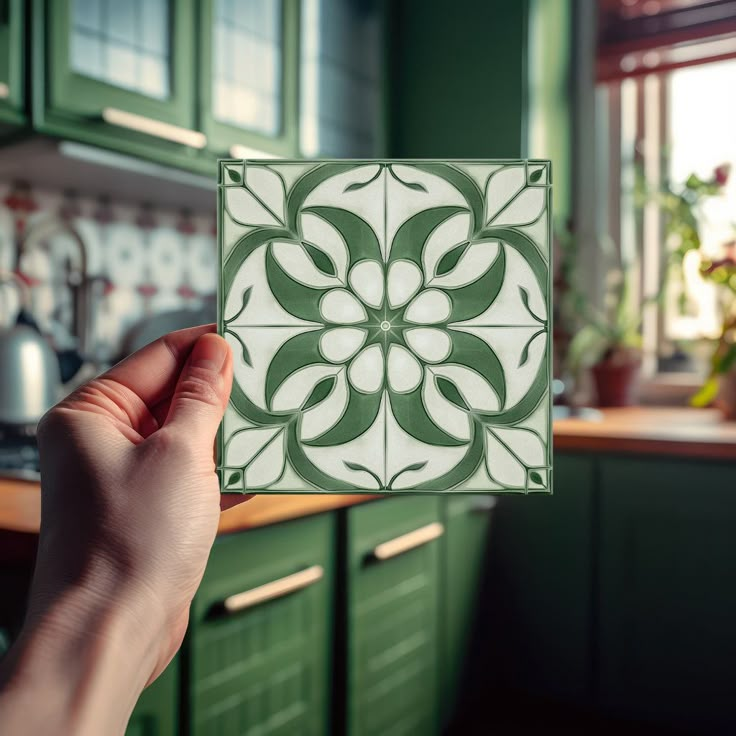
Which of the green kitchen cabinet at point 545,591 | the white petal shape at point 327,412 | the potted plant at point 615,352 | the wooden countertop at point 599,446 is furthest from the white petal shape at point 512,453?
the potted plant at point 615,352

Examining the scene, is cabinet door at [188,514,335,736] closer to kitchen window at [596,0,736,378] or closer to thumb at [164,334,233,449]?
thumb at [164,334,233,449]

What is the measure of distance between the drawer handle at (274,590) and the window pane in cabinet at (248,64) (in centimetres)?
103

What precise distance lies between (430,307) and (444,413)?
0.27 ft

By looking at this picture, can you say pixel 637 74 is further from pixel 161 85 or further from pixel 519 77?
pixel 161 85

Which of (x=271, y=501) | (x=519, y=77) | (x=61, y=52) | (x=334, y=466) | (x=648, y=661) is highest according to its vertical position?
(x=519, y=77)

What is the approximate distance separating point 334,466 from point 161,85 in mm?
1286

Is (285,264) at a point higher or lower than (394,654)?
higher

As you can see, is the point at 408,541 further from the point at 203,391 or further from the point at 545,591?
the point at 203,391

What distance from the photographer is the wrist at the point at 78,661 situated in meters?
0.46

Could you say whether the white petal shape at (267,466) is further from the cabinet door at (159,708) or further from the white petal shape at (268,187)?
the cabinet door at (159,708)

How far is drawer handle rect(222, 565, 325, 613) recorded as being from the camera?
45.1 inches

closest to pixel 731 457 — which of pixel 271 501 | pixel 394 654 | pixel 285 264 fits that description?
pixel 394 654

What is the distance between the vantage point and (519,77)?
2.31 metres

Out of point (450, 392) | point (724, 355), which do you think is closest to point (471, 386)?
point (450, 392)
